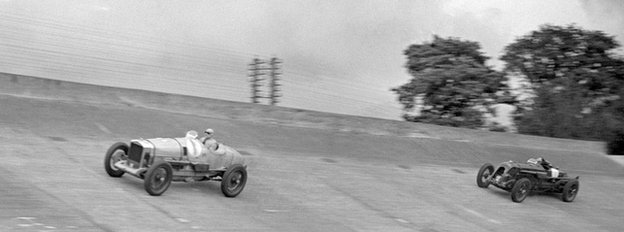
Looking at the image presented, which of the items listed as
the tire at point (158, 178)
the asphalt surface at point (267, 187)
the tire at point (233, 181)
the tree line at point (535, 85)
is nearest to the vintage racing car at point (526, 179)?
the asphalt surface at point (267, 187)

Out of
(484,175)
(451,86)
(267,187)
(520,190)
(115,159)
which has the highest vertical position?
(451,86)

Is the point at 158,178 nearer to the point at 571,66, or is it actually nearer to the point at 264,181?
the point at 264,181

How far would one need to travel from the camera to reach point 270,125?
70.6 feet

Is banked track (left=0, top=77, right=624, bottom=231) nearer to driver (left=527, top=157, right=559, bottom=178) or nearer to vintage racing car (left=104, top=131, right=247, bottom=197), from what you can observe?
vintage racing car (left=104, top=131, right=247, bottom=197)

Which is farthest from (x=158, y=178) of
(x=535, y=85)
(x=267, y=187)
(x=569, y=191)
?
(x=535, y=85)

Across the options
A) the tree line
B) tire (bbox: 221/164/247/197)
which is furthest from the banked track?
the tree line

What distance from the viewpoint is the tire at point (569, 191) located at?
19.1 metres

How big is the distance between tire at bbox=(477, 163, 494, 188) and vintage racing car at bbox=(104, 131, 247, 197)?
6989mm

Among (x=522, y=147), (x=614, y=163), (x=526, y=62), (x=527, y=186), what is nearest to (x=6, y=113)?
(x=527, y=186)

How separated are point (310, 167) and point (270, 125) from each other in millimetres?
4083

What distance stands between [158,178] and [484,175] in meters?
9.29

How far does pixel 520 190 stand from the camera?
699 inches

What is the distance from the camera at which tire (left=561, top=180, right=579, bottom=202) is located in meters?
19.1

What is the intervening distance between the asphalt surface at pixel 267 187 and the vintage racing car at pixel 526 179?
26cm
